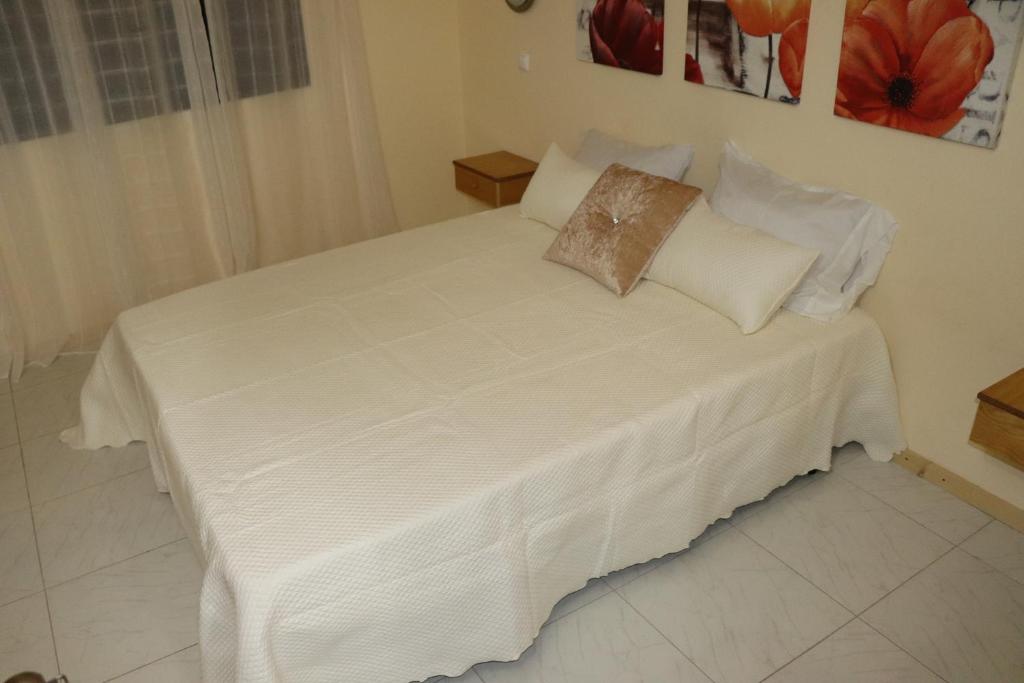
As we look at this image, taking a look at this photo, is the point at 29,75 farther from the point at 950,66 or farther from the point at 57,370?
the point at 950,66

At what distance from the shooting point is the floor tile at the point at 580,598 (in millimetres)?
2145

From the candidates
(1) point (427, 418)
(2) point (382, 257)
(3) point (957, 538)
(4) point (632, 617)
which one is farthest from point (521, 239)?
(3) point (957, 538)

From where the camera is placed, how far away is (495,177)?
12.1 ft

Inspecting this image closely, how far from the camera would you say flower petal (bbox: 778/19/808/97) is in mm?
2488

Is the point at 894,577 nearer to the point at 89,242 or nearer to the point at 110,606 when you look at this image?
the point at 110,606

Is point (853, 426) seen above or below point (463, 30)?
below

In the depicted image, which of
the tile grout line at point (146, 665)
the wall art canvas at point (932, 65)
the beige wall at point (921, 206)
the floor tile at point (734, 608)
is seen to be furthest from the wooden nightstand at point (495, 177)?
the tile grout line at point (146, 665)

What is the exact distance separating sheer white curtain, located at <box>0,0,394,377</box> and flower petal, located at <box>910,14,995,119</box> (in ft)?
7.83

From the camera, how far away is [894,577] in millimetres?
2221

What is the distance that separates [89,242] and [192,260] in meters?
0.42

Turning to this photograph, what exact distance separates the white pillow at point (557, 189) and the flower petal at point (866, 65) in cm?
91

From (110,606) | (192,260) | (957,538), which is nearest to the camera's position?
(110,606)

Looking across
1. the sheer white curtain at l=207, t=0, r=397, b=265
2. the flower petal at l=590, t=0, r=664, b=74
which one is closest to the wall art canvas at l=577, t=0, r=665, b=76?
the flower petal at l=590, t=0, r=664, b=74

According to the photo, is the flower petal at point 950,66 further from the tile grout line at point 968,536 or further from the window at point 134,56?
the window at point 134,56
